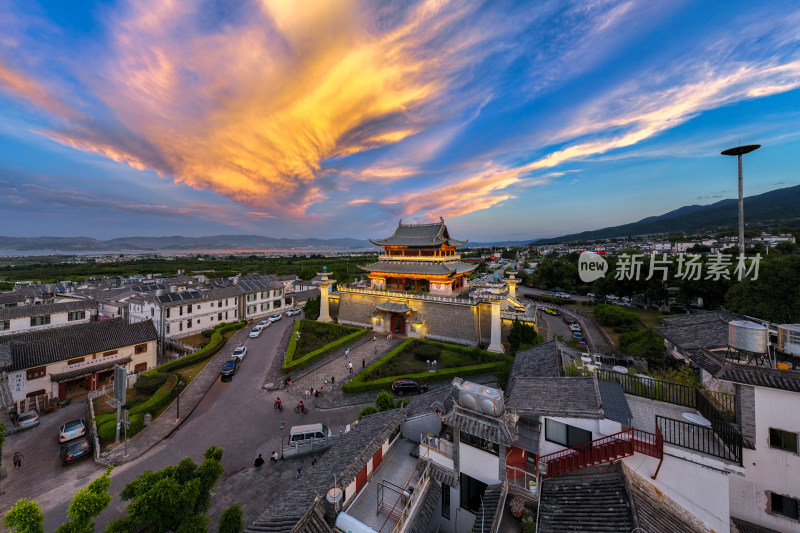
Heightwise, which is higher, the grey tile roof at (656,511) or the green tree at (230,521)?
the grey tile roof at (656,511)

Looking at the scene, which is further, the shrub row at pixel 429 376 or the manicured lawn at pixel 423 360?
the manicured lawn at pixel 423 360

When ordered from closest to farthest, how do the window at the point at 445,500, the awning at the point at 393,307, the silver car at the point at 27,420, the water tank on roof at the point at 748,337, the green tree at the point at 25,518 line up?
the green tree at the point at 25,518, the window at the point at 445,500, the water tank on roof at the point at 748,337, the silver car at the point at 27,420, the awning at the point at 393,307

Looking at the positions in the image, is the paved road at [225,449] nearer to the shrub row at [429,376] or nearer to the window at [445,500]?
the shrub row at [429,376]

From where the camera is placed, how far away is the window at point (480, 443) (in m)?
8.95

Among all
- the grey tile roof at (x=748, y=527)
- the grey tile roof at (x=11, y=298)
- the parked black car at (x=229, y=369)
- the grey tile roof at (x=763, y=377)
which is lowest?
the parked black car at (x=229, y=369)

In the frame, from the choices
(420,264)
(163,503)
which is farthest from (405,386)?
(420,264)

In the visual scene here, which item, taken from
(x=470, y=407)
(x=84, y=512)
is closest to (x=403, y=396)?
(x=470, y=407)

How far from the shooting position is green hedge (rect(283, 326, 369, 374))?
993 inches

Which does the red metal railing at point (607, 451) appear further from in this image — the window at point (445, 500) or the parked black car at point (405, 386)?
the parked black car at point (405, 386)

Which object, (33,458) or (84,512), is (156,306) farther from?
(84,512)

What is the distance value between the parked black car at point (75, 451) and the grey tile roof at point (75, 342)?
9068 mm

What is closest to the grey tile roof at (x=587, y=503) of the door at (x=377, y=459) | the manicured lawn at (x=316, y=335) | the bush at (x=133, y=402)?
the door at (x=377, y=459)

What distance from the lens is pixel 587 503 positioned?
24.7 feet

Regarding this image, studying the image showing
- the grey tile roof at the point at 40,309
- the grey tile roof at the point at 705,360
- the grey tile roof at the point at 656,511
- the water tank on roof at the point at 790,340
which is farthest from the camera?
the grey tile roof at the point at 40,309
